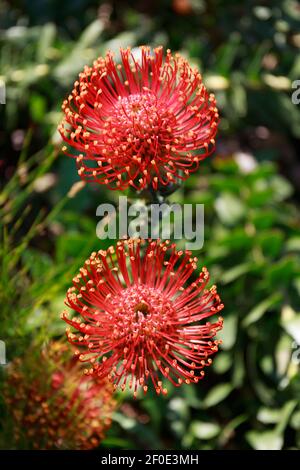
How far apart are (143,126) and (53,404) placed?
53 cm

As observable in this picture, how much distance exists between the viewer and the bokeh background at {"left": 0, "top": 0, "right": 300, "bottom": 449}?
147 centimetres

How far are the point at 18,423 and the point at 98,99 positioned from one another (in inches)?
23.6

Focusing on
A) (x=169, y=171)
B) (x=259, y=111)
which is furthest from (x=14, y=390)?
(x=259, y=111)

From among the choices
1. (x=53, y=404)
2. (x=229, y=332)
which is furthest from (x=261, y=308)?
(x=53, y=404)

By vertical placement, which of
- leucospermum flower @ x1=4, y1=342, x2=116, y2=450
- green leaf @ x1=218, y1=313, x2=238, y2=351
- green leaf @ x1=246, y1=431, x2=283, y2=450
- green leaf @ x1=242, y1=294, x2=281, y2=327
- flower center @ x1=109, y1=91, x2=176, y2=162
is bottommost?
green leaf @ x1=246, y1=431, x2=283, y2=450

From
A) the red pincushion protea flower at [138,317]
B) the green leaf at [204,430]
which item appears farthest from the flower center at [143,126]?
the green leaf at [204,430]

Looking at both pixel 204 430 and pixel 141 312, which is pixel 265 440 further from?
pixel 141 312

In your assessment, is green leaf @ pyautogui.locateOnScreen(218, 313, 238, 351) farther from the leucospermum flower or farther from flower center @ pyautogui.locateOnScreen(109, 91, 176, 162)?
flower center @ pyautogui.locateOnScreen(109, 91, 176, 162)

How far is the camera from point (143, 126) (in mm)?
1065

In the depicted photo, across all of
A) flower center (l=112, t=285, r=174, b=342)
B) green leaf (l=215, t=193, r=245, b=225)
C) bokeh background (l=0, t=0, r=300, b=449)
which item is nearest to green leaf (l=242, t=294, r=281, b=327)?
bokeh background (l=0, t=0, r=300, b=449)

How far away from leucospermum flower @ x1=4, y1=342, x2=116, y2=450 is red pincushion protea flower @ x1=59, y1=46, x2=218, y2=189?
377mm

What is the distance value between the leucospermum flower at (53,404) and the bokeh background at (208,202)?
0.05 meters
